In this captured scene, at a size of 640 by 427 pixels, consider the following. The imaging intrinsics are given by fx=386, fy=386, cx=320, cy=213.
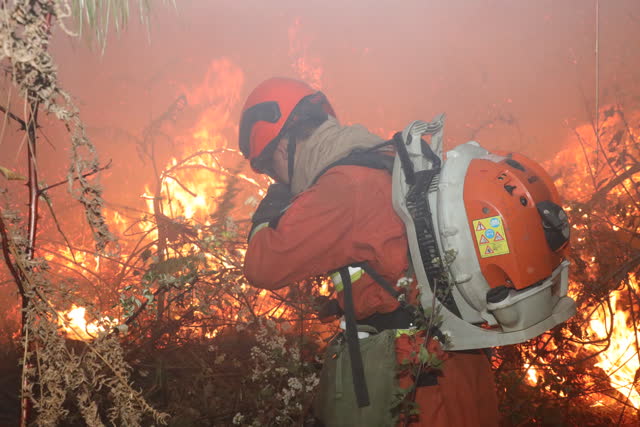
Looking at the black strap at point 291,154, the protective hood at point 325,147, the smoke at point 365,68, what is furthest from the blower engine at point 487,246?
the smoke at point 365,68

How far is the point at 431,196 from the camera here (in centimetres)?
165

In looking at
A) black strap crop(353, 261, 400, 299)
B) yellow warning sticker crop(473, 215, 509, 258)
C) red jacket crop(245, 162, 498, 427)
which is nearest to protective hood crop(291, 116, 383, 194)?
red jacket crop(245, 162, 498, 427)

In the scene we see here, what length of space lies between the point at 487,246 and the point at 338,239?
2.02ft

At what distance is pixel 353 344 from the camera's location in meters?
1.75

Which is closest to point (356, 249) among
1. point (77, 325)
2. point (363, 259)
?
point (363, 259)

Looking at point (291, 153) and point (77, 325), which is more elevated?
point (291, 153)

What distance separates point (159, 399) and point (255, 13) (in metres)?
11.5

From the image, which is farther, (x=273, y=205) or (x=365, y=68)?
(x=365, y=68)

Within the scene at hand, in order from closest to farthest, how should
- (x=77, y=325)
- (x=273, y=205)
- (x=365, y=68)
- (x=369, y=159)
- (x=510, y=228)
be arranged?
1. (x=77, y=325)
2. (x=510, y=228)
3. (x=369, y=159)
4. (x=273, y=205)
5. (x=365, y=68)

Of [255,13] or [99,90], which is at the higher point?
[255,13]

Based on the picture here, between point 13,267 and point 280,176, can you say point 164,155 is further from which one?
→ point 13,267

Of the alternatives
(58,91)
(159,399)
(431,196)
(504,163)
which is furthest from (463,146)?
(159,399)

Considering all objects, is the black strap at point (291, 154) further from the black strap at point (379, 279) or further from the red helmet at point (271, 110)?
the black strap at point (379, 279)

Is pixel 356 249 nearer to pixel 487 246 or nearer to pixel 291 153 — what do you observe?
pixel 487 246
